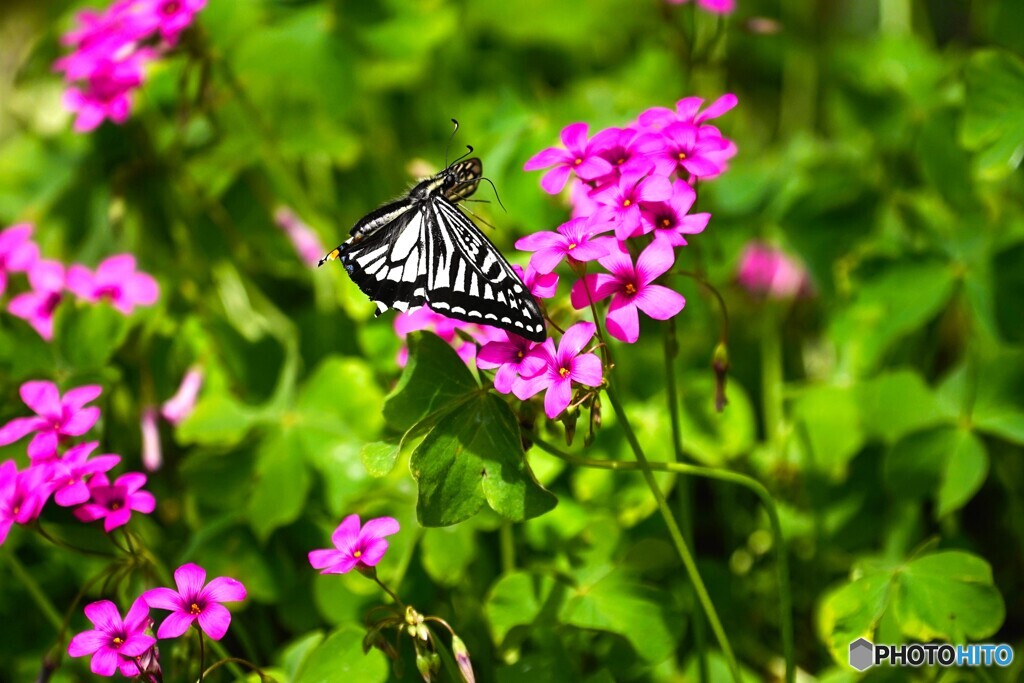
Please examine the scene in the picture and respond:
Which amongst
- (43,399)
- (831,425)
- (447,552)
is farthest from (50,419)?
(831,425)

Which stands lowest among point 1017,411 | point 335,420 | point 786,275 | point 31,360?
point 786,275

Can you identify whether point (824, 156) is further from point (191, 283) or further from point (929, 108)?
point (191, 283)

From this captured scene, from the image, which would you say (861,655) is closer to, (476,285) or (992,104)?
(476,285)

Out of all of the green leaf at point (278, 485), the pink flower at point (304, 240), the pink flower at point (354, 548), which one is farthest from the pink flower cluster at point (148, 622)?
the pink flower at point (304, 240)

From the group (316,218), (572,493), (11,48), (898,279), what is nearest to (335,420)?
(572,493)

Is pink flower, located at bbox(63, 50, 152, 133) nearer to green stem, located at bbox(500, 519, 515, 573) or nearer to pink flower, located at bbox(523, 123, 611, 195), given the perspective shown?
pink flower, located at bbox(523, 123, 611, 195)

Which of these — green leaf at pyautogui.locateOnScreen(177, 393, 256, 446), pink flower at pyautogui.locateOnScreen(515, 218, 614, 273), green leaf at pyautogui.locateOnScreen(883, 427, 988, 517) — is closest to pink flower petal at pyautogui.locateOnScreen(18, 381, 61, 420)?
green leaf at pyautogui.locateOnScreen(177, 393, 256, 446)
